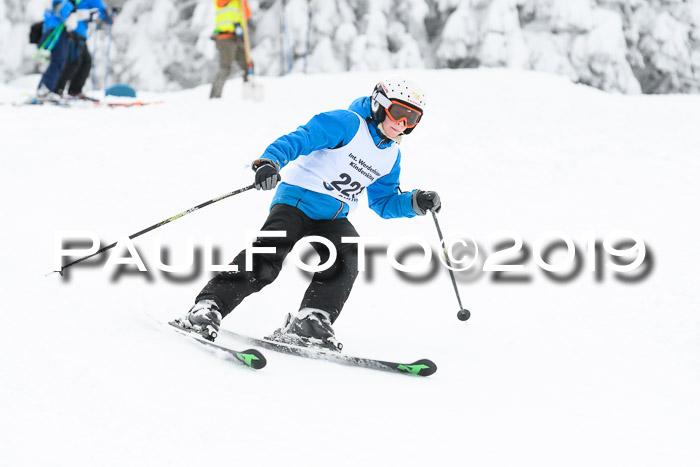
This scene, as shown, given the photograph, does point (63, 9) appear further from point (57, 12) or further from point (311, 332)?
point (311, 332)

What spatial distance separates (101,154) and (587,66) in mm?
12556

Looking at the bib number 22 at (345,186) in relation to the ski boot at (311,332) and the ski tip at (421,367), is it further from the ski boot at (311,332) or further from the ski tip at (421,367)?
the ski tip at (421,367)

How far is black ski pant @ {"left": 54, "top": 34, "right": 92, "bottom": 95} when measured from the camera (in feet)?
30.6

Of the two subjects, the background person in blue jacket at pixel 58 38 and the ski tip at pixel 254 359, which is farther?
the background person in blue jacket at pixel 58 38

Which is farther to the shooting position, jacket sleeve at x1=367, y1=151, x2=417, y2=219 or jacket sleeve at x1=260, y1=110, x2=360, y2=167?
jacket sleeve at x1=367, y1=151, x2=417, y2=219

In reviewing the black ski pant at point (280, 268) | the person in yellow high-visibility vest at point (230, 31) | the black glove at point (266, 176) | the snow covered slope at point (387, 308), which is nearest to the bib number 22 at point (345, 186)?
the black ski pant at point (280, 268)

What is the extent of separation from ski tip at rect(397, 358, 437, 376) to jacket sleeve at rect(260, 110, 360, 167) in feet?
3.66

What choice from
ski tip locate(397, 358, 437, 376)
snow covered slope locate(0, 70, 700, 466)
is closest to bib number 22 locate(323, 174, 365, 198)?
snow covered slope locate(0, 70, 700, 466)

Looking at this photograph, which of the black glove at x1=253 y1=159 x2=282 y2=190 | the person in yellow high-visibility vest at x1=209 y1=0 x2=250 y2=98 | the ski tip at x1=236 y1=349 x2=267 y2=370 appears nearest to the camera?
the ski tip at x1=236 y1=349 x2=267 y2=370

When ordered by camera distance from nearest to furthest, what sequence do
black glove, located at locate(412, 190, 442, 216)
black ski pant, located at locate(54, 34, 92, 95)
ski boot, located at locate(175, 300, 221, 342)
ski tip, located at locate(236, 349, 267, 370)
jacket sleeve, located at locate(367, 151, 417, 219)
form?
ski tip, located at locate(236, 349, 267, 370) → ski boot, located at locate(175, 300, 221, 342) → black glove, located at locate(412, 190, 442, 216) → jacket sleeve, located at locate(367, 151, 417, 219) → black ski pant, located at locate(54, 34, 92, 95)

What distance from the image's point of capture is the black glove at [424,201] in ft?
12.3

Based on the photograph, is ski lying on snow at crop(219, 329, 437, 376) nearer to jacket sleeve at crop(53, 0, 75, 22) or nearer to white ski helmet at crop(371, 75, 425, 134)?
white ski helmet at crop(371, 75, 425, 134)

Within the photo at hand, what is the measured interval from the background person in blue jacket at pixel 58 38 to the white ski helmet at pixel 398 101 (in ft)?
23.1

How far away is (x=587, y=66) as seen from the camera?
1612cm
